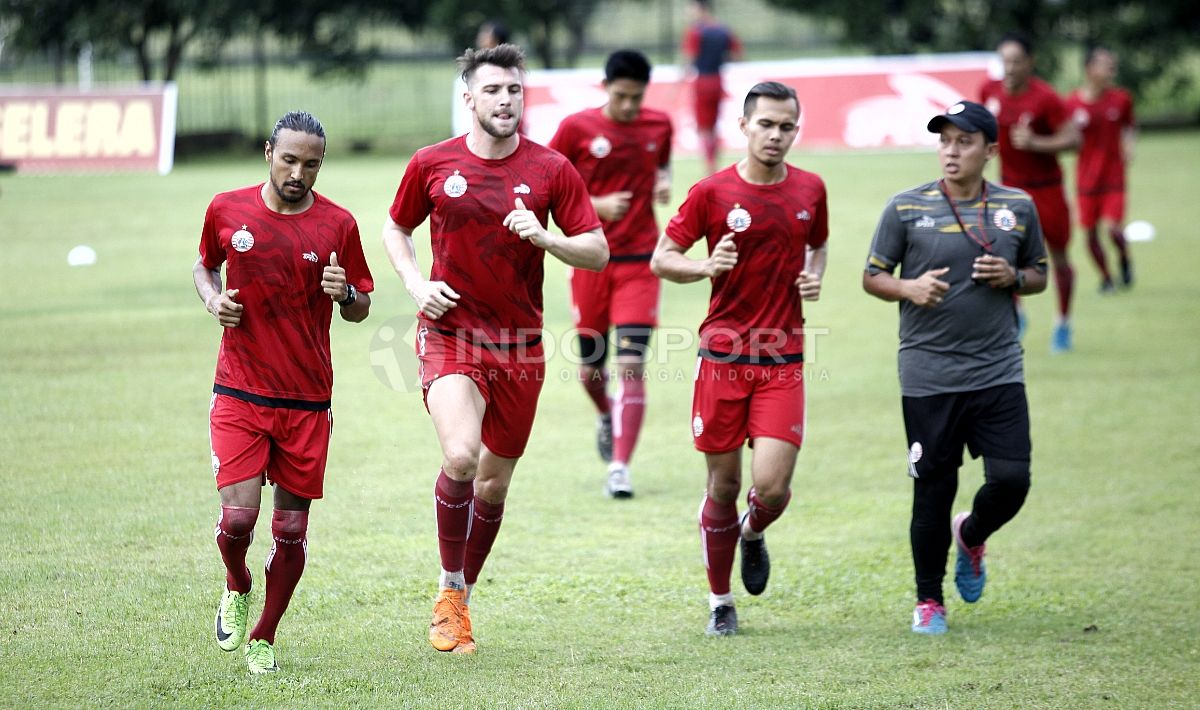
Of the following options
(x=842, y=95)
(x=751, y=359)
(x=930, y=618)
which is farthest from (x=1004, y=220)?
(x=842, y=95)

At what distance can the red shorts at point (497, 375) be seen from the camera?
586 cm

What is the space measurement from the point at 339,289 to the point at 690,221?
1.68 m

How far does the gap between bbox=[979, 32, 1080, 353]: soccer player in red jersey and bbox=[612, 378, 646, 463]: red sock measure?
186 inches

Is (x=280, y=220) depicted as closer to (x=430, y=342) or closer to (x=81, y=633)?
(x=430, y=342)

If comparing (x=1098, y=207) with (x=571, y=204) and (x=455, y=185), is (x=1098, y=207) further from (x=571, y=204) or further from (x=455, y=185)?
(x=455, y=185)

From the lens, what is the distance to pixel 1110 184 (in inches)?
577

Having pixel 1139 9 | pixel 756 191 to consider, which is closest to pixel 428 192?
pixel 756 191

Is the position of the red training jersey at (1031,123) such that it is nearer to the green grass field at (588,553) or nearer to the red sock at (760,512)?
the green grass field at (588,553)

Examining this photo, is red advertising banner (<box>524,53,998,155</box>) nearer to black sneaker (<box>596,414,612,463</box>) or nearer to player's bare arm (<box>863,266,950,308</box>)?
black sneaker (<box>596,414,612,463</box>)

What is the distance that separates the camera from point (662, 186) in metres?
9.10

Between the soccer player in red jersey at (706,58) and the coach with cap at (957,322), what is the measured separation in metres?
17.4

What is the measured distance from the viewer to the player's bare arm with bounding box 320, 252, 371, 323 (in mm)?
5312

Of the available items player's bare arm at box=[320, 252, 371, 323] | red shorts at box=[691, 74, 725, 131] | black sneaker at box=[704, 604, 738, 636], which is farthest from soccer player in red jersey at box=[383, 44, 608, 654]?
red shorts at box=[691, 74, 725, 131]

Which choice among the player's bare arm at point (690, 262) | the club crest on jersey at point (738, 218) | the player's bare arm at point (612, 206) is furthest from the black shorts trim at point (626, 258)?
the club crest on jersey at point (738, 218)
